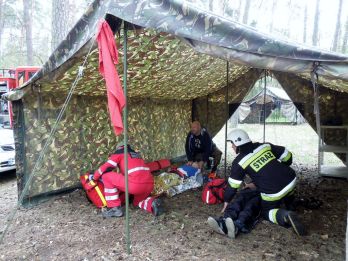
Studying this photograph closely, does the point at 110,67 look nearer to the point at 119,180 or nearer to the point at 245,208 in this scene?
the point at 119,180

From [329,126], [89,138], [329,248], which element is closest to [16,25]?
[89,138]

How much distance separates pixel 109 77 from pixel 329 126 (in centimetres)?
556

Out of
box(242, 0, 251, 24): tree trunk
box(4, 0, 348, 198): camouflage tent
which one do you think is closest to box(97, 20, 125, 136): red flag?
box(4, 0, 348, 198): camouflage tent

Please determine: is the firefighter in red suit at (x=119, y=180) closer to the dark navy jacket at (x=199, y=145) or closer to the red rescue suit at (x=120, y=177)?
the red rescue suit at (x=120, y=177)

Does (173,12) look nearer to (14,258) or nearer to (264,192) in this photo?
(264,192)

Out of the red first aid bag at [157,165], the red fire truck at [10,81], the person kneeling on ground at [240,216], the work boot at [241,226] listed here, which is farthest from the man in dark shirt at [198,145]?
the red fire truck at [10,81]

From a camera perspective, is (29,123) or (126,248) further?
(29,123)

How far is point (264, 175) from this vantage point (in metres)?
4.14

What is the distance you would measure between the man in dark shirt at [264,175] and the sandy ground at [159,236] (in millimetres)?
255

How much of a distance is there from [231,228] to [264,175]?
2.59 feet

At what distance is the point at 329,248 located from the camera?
3.66 metres

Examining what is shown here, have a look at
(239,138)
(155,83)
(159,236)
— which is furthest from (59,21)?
(159,236)

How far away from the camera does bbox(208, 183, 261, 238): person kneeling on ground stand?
393 centimetres

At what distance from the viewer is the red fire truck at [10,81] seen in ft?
25.0
